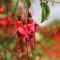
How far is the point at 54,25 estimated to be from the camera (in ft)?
4.42

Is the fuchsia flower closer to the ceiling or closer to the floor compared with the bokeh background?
closer to the ceiling

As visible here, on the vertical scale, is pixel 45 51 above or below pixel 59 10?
below

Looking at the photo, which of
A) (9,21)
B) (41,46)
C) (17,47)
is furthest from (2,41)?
(41,46)

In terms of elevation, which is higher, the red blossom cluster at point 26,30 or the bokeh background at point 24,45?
the red blossom cluster at point 26,30

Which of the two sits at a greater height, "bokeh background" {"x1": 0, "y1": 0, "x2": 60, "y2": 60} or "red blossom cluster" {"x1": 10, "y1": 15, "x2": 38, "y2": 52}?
"red blossom cluster" {"x1": 10, "y1": 15, "x2": 38, "y2": 52}

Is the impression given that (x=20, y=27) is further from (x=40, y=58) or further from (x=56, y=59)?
(x=56, y=59)

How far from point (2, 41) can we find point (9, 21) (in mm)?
178

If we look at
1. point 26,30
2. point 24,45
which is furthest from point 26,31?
point 24,45

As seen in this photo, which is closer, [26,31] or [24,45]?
[26,31]

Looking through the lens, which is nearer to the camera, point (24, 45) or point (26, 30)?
point (26, 30)

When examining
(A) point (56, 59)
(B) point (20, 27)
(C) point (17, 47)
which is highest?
(B) point (20, 27)

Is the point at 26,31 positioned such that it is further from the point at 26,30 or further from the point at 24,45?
the point at 24,45

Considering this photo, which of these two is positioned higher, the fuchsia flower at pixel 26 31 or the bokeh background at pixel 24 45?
the fuchsia flower at pixel 26 31

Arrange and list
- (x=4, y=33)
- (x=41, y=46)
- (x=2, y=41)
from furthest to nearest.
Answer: (x=41, y=46) < (x=4, y=33) < (x=2, y=41)
